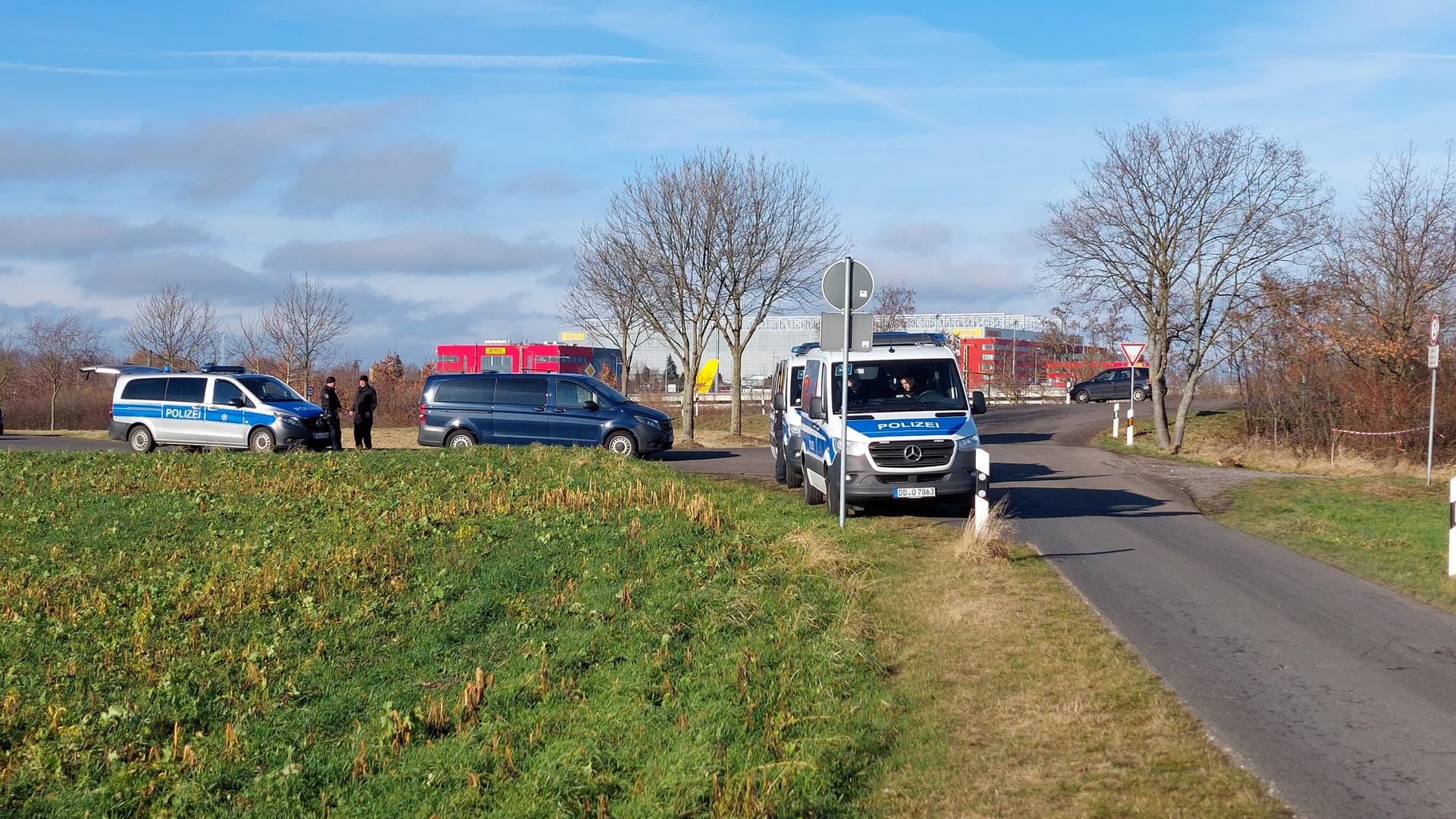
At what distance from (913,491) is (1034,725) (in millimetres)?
8434

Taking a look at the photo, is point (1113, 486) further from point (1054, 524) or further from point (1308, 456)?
point (1308, 456)

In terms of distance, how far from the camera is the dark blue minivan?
25.2 metres

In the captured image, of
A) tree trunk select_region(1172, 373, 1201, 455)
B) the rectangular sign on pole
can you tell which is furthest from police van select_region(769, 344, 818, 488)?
tree trunk select_region(1172, 373, 1201, 455)

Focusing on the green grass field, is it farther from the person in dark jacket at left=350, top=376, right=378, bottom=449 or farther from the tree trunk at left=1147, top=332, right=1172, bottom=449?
the tree trunk at left=1147, top=332, right=1172, bottom=449

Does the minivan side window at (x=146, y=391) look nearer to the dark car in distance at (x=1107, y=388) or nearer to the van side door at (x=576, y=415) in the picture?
the van side door at (x=576, y=415)

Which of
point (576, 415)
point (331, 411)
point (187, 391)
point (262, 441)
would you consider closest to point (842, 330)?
point (576, 415)

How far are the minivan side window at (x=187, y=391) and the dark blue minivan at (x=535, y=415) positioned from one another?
5.16 meters

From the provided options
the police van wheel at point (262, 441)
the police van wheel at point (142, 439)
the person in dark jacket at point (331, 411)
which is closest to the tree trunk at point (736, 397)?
the person in dark jacket at point (331, 411)

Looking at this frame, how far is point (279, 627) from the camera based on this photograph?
29.3 feet

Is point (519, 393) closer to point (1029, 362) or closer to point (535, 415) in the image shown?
point (535, 415)

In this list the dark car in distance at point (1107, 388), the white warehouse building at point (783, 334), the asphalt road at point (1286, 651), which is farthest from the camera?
the white warehouse building at point (783, 334)

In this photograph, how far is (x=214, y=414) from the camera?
26.2 meters

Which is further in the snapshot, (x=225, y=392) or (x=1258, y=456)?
(x=1258, y=456)

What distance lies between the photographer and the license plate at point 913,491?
14.8 metres
